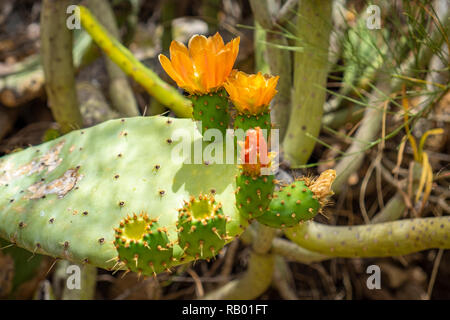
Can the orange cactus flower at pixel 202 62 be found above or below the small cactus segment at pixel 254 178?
above

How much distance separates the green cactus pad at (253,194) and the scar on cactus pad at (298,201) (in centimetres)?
4

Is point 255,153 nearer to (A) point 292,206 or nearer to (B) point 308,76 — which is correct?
(A) point 292,206

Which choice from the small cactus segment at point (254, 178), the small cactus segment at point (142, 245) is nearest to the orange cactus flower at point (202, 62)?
the small cactus segment at point (254, 178)

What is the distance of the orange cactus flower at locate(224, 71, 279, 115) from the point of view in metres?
0.76

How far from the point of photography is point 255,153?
71 centimetres

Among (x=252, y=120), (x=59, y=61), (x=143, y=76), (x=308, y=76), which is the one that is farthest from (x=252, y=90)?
(x=59, y=61)

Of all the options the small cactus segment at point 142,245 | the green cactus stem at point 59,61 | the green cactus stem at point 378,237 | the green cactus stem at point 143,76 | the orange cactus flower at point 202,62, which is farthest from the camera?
the green cactus stem at point 59,61

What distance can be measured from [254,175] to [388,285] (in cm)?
140

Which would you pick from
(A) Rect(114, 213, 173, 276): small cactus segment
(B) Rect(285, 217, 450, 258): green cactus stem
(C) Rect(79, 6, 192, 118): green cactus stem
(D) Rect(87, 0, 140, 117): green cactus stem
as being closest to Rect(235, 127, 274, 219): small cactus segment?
(A) Rect(114, 213, 173, 276): small cactus segment

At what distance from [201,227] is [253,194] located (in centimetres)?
10

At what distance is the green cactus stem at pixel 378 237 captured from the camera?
105cm

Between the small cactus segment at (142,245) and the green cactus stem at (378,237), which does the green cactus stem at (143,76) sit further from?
the small cactus segment at (142,245)

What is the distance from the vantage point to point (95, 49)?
183 cm

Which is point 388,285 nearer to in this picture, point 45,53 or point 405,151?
point 405,151
